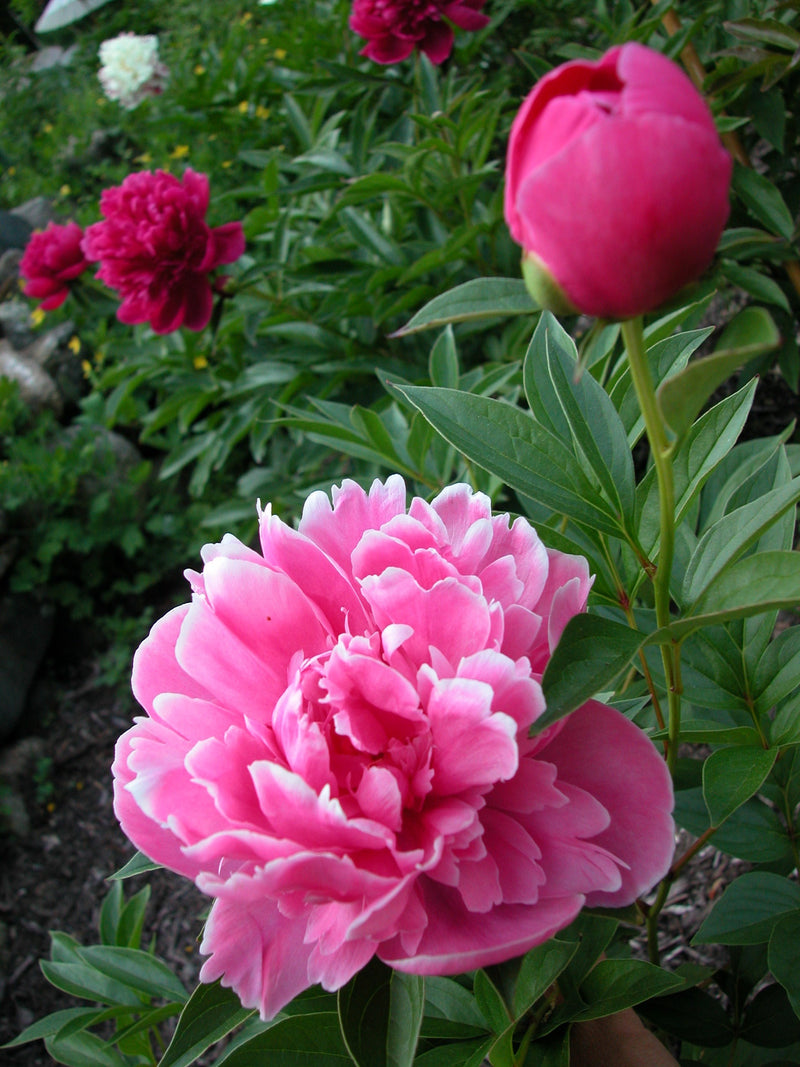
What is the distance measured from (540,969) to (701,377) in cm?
31

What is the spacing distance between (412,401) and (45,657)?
2.17 metres

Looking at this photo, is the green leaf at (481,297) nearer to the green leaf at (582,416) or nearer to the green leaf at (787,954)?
the green leaf at (582,416)

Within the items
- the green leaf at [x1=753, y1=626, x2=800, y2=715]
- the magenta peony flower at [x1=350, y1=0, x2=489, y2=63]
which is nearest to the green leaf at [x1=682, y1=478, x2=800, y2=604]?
the green leaf at [x1=753, y1=626, x2=800, y2=715]

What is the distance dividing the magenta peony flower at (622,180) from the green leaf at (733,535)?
12cm

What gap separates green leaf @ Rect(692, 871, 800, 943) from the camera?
1.62 ft

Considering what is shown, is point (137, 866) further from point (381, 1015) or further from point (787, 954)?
point (787, 954)

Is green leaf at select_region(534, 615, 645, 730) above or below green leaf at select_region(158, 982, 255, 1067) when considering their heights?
above

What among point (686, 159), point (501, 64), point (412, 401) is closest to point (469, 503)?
point (412, 401)

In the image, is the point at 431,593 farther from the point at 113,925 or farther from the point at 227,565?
the point at 113,925

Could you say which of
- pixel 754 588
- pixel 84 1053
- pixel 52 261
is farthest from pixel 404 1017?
pixel 52 261

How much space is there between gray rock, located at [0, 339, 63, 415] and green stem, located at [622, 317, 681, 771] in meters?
2.71

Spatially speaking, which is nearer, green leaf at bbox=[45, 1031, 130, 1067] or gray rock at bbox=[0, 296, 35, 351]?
green leaf at bbox=[45, 1031, 130, 1067]

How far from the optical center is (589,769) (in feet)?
1.12

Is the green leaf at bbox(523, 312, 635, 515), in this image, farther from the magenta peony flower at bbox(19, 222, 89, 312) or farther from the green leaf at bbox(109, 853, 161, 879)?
the magenta peony flower at bbox(19, 222, 89, 312)
